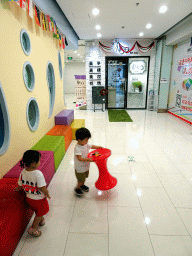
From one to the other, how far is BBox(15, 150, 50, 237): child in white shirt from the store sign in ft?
25.2

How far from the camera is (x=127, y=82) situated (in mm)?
8438

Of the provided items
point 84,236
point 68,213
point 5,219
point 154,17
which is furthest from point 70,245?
point 154,17

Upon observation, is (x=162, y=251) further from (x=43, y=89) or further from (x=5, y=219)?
(x=43, y=89)

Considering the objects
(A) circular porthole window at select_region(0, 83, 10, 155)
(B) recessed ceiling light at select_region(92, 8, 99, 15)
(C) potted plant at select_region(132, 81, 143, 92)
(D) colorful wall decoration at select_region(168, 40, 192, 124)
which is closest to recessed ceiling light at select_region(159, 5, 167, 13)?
(B) recessed ceiling light at select_region(92, 8, 99, 15)

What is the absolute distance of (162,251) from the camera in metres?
1.63

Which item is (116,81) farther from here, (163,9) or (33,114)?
(33,114)

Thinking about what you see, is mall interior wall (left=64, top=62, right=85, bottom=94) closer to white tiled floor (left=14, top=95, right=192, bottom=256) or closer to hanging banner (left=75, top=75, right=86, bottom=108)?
hanging banner (left=75, top=75, right=86, bottom=108)

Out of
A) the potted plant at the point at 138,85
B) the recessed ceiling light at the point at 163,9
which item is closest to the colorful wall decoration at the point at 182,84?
the potted plant at the point at 138,85

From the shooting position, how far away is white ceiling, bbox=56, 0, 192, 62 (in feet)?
13.2

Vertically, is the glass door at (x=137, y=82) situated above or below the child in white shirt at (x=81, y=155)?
above

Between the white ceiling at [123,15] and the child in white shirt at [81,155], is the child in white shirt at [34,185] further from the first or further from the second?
the white ceiling at [123,15]

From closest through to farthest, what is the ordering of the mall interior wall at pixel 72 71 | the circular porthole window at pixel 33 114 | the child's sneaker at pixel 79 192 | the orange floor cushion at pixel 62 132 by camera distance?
the child's sneaker at pixel 79 192
the circular porthole window at pixel 33 114
the orange floor cushion at pixel 62 132
the mall interior wall at pixel 72 71

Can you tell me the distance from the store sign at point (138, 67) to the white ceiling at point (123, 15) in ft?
5.61

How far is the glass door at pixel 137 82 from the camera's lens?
8188 mm
